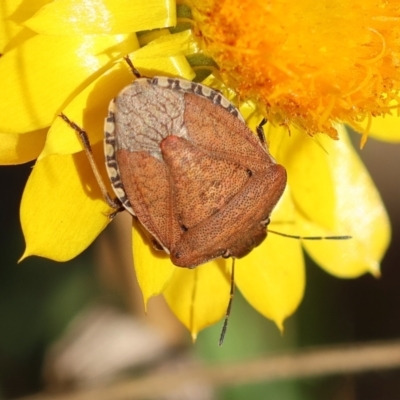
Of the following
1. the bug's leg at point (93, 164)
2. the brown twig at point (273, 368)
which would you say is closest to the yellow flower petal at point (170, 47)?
the bug's leg at point (93, 164)

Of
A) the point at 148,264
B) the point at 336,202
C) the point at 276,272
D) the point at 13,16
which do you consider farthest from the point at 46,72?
the point at 336,202

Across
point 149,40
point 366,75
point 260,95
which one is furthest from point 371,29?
point 149,40

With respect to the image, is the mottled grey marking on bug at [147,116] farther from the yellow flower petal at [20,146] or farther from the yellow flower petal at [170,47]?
the yellow flower petal at [20,146]

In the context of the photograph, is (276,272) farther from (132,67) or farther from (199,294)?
(132,67)

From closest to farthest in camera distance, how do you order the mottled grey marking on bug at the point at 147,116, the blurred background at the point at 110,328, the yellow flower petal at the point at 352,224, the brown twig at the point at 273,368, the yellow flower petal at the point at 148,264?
the mottled grey marking on bug at the point at 147,116, the yellow flower petal at the point at 148,264, the yellow flower petal at the point at 352,224, the brown twig at the point at 273,368, the blurred background at the point at 110,328

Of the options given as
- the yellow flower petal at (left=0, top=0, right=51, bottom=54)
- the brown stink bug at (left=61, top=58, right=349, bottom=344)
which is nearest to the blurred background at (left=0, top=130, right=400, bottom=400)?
the brown stink bug at (left=61, top=58, right=349, bottom=344)

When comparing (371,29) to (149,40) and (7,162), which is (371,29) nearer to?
(149,40)
